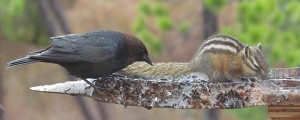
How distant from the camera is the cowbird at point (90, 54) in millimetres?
4289

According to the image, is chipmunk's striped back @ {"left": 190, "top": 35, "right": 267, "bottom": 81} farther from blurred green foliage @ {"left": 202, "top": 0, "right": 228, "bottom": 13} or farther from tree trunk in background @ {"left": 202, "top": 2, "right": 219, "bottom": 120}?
tree trunk in background @ {"left": 202, "top": 2, "right": 219, "bottom": 120}

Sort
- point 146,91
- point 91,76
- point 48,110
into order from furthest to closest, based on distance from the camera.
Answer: point 48,110 → point 91,76 → point 146,91

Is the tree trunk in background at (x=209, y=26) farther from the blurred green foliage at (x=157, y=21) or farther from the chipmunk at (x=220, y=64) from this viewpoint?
the chipmunk at (x=220, y=64)

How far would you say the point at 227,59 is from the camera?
4539 mm

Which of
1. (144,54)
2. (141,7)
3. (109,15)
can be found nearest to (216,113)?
(141,7)

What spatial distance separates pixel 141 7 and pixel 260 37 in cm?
172

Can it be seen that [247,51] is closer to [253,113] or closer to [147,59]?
[147,59]

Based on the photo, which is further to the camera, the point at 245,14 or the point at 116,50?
the point at 245,14

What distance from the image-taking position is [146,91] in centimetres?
347

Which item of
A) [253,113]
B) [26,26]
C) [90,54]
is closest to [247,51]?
[90,54]

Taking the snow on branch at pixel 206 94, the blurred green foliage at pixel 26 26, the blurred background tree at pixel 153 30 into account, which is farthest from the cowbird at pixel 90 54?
the blurred green foliage at pixel 26 26

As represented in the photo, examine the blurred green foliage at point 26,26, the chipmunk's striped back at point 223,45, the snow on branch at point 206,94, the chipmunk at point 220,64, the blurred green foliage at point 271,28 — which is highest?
the blurred green foliage at point 26,26

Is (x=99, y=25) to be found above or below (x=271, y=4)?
above

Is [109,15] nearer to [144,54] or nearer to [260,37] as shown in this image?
[260,37]
